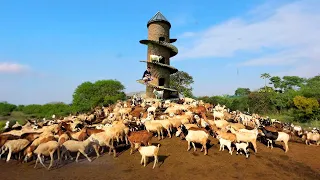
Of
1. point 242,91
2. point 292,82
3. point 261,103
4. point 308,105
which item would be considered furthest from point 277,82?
point 308,105

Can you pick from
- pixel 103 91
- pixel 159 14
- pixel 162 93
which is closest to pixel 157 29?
pixel 159 14

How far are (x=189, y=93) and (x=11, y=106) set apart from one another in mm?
47114

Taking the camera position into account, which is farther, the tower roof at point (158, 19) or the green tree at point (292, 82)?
the green tree at point (292, 82)

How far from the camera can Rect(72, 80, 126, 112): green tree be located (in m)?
52.3

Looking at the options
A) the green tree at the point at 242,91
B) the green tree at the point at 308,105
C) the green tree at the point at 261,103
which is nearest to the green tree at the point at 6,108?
the green tree at the point at 261,103

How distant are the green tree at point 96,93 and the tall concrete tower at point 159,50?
49.2 ft

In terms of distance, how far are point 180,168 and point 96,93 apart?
46.5 metres

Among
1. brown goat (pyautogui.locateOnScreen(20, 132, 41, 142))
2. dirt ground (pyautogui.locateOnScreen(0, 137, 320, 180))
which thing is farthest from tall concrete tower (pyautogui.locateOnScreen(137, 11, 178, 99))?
dirt ground (pyautogui.locateOnScreen(0, 137, 320, 180))

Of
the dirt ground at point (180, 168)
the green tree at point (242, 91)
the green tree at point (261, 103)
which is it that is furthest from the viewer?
the green tree at point (242, 91)

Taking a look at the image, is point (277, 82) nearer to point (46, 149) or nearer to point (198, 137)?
point (198, 137)

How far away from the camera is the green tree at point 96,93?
5231 cm

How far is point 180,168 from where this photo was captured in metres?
10.9

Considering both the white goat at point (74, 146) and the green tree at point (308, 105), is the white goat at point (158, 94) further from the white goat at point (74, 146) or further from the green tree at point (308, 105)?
the white goat at point (74, 146)

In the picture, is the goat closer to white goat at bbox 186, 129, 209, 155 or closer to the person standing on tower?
white goat at bbox 186, 129, 209, 155
